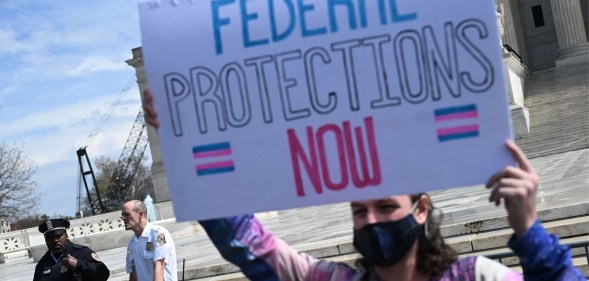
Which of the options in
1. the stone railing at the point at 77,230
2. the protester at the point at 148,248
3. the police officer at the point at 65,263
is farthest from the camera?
the stone railing at the point at 77,230

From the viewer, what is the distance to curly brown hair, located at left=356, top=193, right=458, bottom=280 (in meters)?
2.91

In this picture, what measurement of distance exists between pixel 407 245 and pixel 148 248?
16.9 feet

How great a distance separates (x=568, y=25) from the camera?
43.9 metres

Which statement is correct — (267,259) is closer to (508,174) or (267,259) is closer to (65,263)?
(508,174)

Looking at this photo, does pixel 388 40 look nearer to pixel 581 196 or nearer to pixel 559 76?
pixel 581 196

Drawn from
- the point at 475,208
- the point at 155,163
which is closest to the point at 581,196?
the point at 475,208

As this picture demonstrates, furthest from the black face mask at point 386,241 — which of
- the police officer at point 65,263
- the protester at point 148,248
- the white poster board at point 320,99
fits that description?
the police officer at point 65,263

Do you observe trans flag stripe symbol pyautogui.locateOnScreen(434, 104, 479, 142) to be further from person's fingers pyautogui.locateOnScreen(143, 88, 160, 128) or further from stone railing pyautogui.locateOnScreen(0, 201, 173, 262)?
stone railing pyautogui.locateOnScreen(0, 201, 173, 262)

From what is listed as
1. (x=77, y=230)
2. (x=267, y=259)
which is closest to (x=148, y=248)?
(x=267, y=259)

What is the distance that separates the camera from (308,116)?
2.89 meters

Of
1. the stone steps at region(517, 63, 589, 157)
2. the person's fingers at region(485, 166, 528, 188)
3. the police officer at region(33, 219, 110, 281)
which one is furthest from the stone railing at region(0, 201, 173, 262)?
the person's fingers at region(485, 166, 528, 188)

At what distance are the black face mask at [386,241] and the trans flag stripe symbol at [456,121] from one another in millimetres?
A: 279

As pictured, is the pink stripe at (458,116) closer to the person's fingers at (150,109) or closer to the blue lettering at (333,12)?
the blue lettering at (333,12)

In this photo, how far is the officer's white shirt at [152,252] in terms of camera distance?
7.66 m
